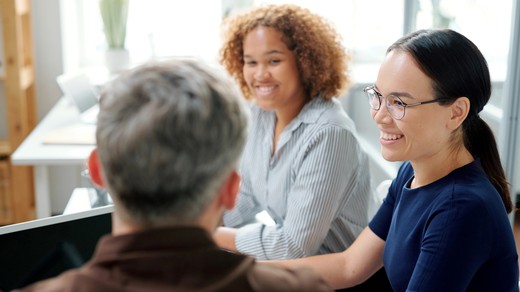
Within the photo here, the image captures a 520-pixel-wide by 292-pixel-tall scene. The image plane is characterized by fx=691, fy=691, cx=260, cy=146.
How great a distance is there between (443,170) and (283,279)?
72 centimetres

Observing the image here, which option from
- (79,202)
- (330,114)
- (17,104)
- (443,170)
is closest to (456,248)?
(443,170)

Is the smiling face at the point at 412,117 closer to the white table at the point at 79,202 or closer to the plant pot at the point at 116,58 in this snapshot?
the white table at the point at 79,202

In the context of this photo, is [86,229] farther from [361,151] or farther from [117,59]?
[117,59]

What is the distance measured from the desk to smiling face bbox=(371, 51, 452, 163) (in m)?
1.54

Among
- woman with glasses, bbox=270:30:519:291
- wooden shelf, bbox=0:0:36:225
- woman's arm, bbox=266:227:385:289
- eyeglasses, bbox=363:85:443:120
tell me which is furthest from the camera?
wooden shelf, bbox=0:0:36:225

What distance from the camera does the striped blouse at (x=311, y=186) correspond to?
6.02 feet

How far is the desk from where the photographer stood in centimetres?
266

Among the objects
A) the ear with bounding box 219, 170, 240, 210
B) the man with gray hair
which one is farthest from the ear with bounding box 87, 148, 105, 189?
the ear with bounding box 219, 170, 240, 210

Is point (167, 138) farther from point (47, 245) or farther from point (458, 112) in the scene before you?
point (458, 112)

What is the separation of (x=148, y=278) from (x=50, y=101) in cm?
314

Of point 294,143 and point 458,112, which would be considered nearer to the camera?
point 458,112

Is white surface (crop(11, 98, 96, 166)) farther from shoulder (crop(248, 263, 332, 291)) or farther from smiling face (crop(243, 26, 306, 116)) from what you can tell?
shoulder (crop(248, 263, 332, 291))

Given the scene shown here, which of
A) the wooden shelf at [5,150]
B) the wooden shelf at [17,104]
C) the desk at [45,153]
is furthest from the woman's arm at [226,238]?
the wooden shelf at [5,150]

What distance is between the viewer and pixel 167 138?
0.72 m
